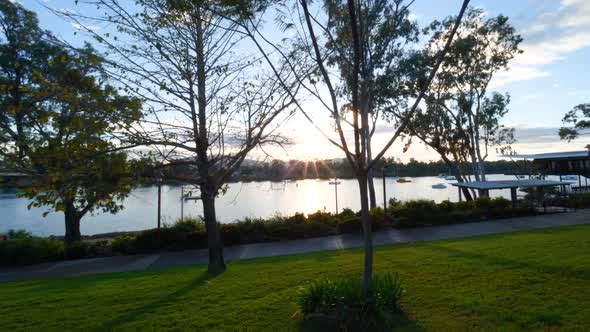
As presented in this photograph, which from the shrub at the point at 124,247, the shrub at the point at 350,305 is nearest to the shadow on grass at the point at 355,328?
the shrub at the point at 350,305

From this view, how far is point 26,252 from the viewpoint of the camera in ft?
44.6

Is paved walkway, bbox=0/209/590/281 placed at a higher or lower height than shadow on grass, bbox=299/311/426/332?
higher

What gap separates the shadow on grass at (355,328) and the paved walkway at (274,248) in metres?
7.08

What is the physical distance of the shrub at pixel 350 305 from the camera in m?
4.90

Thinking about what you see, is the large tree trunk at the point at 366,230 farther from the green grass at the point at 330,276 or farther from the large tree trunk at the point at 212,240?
the large tree trunk at the point at 212,240

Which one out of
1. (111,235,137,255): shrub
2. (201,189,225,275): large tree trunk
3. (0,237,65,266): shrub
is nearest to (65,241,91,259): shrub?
(0,237,65,266): shrub

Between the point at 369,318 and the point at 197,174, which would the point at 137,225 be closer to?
the point at 197,174

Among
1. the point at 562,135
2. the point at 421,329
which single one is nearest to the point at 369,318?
the point at 421,329

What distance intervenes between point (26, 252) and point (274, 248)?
800 cm

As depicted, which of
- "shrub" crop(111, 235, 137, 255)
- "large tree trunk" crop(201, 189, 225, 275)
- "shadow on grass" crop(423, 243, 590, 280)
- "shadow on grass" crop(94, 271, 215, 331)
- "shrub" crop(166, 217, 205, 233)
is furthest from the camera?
"shrub" crop(166, 217, 205, 233)

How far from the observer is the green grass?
17.0 feet

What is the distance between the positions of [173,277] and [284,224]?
6930 millimetres

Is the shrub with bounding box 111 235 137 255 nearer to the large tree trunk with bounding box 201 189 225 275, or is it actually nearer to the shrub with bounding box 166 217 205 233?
the shrub with bounding box 166 217 205 233

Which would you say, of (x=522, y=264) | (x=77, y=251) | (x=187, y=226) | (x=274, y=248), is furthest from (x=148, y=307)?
(x=77, y=251)
